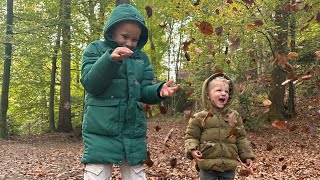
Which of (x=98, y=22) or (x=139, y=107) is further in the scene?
(x=98, y=22)

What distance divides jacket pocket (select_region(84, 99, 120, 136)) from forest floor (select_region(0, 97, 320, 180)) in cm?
157

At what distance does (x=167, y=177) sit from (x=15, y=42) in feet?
28.5

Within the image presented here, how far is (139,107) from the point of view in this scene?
8.68 feet

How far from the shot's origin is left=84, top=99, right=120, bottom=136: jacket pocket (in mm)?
2506

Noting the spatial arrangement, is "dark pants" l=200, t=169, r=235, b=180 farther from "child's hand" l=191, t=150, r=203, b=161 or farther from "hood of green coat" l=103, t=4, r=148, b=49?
"hood of green coat" l=103, t=4, r=148, b=49

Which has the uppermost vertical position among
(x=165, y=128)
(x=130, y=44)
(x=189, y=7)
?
(x=189, y=7)

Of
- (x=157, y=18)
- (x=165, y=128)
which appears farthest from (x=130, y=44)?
(x=157, y=18)

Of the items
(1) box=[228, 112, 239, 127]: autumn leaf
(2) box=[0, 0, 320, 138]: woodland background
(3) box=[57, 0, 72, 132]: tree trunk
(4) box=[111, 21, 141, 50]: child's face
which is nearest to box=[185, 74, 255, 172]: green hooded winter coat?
(1) box=[228, 112, 239, 127]: autumn leaf

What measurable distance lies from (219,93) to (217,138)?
0.40 m

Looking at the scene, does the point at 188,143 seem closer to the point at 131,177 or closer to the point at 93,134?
the point at 131,177

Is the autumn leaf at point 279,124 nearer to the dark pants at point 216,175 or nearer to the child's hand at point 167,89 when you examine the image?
the dark pants at point 216,175

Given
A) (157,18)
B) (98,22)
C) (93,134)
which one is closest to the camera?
(93,134)

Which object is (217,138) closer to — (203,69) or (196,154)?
(196,154)

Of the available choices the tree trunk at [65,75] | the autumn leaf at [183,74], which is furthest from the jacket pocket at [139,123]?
the autumn leaf at [183,74]
